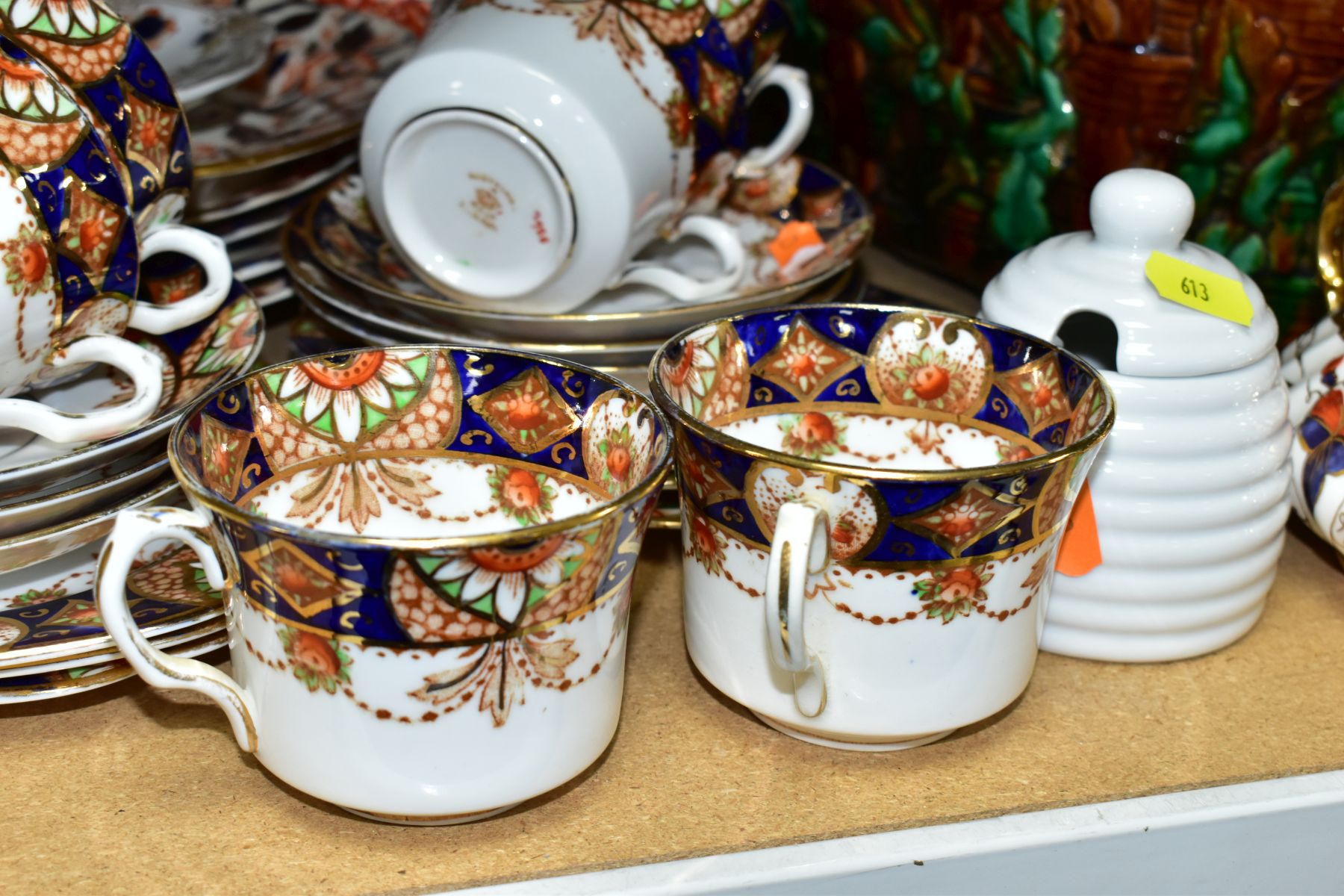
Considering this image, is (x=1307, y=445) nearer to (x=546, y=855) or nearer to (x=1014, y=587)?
(x=1014, y=587)

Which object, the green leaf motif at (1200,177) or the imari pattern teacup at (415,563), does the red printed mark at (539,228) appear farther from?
the green leaf motif at (1200,177)

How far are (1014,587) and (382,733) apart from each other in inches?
10.5

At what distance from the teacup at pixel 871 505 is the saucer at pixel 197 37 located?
42 centimetres

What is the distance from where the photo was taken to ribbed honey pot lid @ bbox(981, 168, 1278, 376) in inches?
25.7

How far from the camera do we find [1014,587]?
0.59 m

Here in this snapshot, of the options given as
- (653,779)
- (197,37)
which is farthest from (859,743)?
(197,37)

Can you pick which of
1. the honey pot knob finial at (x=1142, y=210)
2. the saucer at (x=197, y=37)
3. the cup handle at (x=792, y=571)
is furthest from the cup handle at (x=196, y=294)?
the honey pot knob finial at (x=1142, y=210)

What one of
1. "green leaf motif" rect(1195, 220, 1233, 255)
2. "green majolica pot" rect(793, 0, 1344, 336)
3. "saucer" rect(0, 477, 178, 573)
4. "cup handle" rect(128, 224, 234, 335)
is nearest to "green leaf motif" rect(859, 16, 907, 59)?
"green majolica pot" rect(793, 0, 1344, 336)

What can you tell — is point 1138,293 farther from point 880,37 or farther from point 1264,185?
point 880,37

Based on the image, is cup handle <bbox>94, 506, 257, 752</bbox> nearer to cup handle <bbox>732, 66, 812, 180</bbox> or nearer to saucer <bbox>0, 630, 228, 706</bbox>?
saucer <bbox>0, 630, 228, 706</bbox>

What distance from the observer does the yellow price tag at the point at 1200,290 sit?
0.65 m

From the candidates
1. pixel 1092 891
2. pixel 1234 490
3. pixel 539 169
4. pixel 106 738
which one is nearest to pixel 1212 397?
pixel 1234 490

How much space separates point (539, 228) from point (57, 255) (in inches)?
10.6

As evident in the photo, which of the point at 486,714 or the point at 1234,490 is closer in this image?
the point at 486,714
